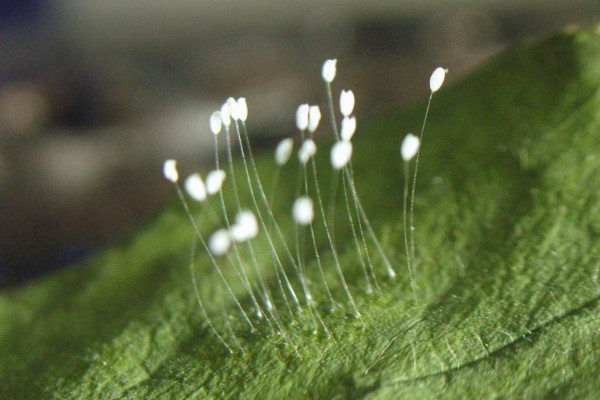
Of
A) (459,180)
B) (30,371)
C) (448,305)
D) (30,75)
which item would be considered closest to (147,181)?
(30,75)

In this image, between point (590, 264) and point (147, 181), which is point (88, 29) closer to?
point (147, 181)

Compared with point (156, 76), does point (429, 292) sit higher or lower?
lower

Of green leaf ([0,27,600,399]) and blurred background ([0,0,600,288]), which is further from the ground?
blurred background ([0,0,600,288])

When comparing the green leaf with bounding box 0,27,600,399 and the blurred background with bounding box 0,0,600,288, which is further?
the blurred background with bounding box 0,0,600,288

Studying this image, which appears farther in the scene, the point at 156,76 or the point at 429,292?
the point at 156,76

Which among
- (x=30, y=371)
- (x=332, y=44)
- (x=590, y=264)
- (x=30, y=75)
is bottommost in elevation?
(x=590, y=264)
